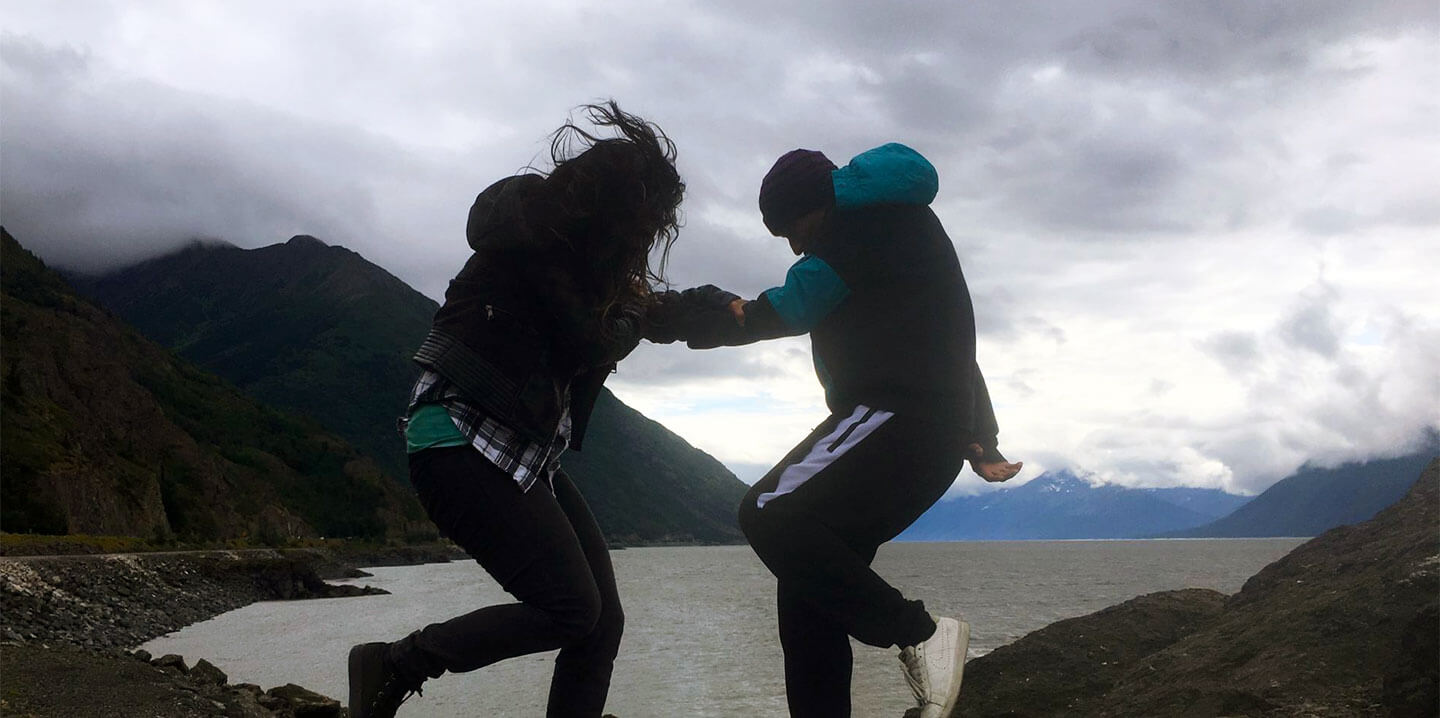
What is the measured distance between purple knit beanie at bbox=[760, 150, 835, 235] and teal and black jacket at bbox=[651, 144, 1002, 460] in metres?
0.07

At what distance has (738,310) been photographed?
353cm

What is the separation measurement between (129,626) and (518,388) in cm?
2920

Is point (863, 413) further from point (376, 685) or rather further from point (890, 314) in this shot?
point (376, 685)

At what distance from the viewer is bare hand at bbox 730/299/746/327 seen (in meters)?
3.51

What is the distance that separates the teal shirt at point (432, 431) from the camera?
3266 mm

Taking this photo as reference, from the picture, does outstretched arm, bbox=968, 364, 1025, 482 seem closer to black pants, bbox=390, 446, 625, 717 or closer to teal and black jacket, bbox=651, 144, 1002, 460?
teal and black jacket, bbox=651, 144, 1002, 460

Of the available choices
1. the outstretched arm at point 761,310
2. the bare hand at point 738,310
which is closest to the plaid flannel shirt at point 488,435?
the outstretched arm at point 761,310

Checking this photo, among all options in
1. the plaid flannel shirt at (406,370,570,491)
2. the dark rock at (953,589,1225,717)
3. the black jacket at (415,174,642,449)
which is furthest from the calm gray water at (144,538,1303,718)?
the black jacket at (415,174,642,449)

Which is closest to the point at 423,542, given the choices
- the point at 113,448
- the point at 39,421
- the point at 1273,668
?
the point at 113,448

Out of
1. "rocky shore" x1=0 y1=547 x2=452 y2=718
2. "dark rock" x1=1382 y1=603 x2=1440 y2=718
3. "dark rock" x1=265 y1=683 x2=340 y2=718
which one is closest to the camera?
"dark rock" x1=1382 y1=603 x2=1440 y2=718

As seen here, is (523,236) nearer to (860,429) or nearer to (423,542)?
(860,429)

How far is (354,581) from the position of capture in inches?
2970

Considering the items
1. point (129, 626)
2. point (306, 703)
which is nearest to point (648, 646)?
point (129, 626)

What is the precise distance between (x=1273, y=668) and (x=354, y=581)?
77.7m
